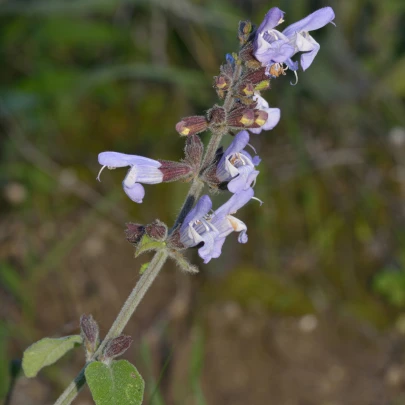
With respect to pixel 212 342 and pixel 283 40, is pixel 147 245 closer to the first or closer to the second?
pixel 283 40

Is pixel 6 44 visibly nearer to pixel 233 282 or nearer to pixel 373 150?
pixel 233 282

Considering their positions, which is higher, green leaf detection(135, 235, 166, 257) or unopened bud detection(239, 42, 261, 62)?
unopened bud detection(239, 42, 261, 62)

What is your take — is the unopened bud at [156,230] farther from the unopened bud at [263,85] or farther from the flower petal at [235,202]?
the unopened bud at [263,85]

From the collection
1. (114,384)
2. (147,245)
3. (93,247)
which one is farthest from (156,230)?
(93,247)

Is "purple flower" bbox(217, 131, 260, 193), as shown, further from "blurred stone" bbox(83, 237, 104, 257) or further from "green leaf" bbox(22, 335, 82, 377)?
"blurred stone" bbox(83, 237, 104, 257)

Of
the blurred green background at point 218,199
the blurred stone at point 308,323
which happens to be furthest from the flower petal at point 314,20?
the blurred stone at point 308,323

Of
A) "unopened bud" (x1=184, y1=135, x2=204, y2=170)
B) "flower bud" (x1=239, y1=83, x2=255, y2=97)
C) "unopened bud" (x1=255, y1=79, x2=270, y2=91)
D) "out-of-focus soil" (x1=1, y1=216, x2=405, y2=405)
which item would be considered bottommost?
"out-of-focus soil" (x1=1, y1=216, x2=405, y2=405)

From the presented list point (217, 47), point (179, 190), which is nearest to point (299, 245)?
point (179, 190)

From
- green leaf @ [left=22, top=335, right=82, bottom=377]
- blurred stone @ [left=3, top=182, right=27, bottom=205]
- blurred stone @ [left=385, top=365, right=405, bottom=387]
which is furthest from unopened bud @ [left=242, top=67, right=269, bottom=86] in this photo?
blurred stone @ [left=3, top=182, right=27, bottom=205]
